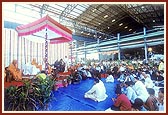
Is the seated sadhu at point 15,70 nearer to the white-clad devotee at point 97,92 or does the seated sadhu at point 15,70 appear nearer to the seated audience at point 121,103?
the white-clad devotee at point 97,92

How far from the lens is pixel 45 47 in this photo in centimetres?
405

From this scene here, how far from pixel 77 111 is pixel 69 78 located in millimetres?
737

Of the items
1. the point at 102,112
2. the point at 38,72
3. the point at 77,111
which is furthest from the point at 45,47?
the point at 102,112

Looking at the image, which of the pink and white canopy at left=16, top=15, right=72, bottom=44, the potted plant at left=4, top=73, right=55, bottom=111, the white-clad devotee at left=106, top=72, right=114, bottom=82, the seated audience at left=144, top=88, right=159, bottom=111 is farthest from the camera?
the white-clad devotee at left=106, top=72, right=114, bottom=82

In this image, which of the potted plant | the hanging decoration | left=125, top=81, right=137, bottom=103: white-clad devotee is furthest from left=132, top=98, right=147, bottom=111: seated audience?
the hanging decoration

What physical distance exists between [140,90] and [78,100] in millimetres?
1177

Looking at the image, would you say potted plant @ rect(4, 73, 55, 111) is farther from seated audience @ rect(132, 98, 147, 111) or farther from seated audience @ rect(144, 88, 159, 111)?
seated audience @ rect(144, 88, 159, 111)

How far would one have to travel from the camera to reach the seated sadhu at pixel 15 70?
12.5 ft

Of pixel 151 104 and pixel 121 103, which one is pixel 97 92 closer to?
pixel 121 103

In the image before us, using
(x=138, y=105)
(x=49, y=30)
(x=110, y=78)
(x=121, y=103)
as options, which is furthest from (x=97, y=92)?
(x=49, y=30)

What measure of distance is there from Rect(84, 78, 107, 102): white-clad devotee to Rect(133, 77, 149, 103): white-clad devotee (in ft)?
1.96

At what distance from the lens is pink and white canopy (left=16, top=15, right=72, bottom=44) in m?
3.84

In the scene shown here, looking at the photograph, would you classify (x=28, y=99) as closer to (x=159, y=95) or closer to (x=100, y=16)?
(x=100, y=16)

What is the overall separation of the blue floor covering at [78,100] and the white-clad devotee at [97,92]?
0.06 m
